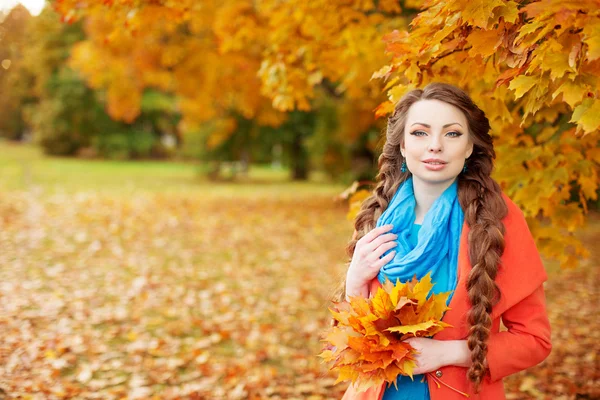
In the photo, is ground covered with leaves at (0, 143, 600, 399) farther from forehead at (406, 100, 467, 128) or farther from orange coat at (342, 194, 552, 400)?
forehead at (406, 100, 467, 128)

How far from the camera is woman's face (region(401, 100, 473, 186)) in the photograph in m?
1.83

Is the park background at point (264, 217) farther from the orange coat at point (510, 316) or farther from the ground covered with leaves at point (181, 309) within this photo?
the orange coat at point (510, 316)

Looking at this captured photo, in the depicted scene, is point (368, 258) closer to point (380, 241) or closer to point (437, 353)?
point (380, 241)

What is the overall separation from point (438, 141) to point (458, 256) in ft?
1.26

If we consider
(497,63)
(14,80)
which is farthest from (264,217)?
(14,80)

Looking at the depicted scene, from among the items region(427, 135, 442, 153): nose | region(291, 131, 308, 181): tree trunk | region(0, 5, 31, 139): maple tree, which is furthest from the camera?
region(0, 5, 31, 139): maple tree

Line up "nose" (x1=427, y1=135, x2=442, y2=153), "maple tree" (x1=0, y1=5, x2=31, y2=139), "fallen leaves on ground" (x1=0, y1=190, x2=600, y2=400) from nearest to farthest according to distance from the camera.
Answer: "nose" (x1=427, y1=135, x2=442, y2=153) < "fallen leaves on ground" (x1=0, y1=190, x2=600, y2=400) < "maple tree" (x1=0, y1=5, x2=31, y2=139)

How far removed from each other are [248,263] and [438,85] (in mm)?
6641

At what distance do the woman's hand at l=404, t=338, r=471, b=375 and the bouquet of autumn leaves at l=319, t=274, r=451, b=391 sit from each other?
3cm

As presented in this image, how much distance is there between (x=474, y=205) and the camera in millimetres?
1804

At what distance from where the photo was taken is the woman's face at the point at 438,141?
183cm

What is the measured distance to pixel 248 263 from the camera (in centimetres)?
825

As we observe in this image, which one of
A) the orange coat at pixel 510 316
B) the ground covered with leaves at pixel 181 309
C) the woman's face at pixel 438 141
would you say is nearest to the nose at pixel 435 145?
the woman's face at pixel 438 141

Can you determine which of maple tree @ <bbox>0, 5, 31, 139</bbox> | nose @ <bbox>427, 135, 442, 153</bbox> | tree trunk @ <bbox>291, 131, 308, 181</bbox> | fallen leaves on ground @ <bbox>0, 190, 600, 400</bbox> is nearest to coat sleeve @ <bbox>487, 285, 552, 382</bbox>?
nose @ <bbox>427, 135, 442, 153</bbox>
